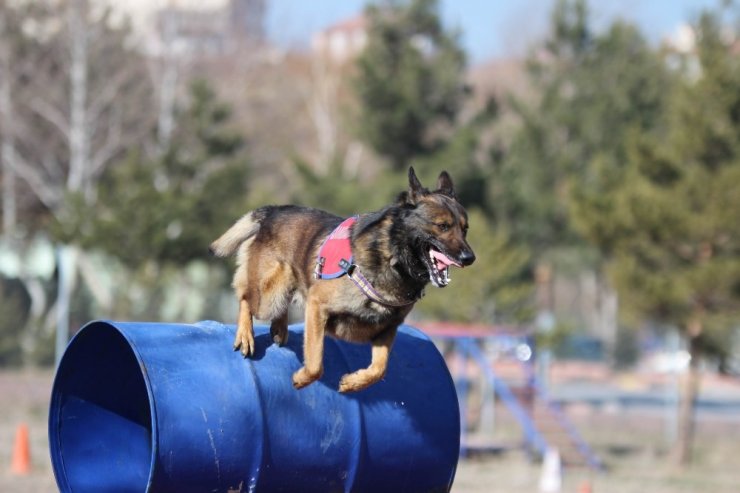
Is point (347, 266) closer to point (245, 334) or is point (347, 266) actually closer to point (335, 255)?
point (335, 255)

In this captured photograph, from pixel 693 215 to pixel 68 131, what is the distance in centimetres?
1924

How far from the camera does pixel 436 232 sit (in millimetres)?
6754

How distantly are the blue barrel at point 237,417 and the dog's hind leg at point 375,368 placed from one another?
10.6 inches

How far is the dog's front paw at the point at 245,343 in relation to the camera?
752 cm

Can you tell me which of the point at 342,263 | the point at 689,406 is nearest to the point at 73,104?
the point at 689,406

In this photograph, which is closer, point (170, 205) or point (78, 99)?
point (170, 205)

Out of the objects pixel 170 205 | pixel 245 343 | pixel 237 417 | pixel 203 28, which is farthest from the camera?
pixel 203 28

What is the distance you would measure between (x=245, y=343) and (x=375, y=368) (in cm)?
93

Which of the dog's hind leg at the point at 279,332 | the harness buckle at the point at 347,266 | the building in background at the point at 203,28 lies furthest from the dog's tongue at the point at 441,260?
the building in background at the point at 203,28

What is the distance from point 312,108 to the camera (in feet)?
147

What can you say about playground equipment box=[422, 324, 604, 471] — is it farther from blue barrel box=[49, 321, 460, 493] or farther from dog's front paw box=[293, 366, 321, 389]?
Answer: dog's front paw box=[293, 366, 321, 389]

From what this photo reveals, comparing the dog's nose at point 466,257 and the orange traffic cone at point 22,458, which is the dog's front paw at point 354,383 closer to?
the dog's nose at point 466,257

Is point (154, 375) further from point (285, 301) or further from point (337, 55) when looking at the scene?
point (337, 55)

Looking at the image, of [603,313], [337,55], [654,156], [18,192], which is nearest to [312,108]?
[337,55]
